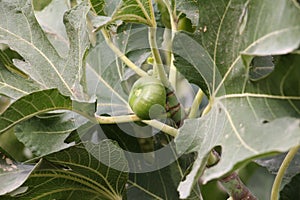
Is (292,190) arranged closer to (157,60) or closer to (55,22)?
(157,60)

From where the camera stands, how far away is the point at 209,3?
0.66 meters

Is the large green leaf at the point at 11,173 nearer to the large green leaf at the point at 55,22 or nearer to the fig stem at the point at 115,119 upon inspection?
the fig stem at the point at 115,119

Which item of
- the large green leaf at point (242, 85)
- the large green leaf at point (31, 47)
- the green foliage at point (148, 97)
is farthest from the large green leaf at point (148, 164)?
the large green leaf at point (242, 85)

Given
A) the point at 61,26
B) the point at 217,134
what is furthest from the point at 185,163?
the point at 61,26

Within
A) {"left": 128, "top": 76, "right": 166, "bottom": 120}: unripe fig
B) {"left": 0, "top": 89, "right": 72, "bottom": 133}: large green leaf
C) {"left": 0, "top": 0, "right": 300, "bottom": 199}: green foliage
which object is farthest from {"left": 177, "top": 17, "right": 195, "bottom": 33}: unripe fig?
{"left": 0, "top": 89, "right": 72, "bottom": 133}: large green leaf

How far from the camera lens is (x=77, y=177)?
0.85 metres

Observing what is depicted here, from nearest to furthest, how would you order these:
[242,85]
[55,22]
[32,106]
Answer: [242,85] → [32,106] → [55,22]

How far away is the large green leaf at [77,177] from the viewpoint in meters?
0.80

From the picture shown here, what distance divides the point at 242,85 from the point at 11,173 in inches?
14.4

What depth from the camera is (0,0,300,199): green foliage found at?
57 cm

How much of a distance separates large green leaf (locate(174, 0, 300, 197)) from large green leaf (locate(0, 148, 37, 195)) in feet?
0.84

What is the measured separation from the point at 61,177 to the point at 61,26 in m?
0.35

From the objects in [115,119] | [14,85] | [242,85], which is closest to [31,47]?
[14,85]

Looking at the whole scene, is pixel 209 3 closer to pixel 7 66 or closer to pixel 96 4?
pixel 96 4
